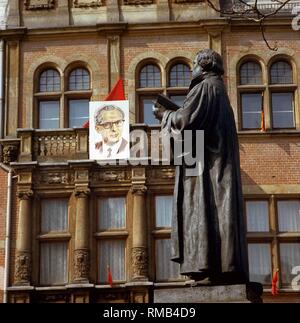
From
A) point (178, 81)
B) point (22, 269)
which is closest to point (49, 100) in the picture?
point (178, 81)

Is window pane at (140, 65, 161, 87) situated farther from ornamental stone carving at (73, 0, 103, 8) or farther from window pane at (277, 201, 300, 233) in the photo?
window pane at (277, 201, 300, 233)

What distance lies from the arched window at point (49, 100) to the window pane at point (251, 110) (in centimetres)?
491

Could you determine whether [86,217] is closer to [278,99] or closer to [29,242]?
[29,242]

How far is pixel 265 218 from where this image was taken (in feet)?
65.3

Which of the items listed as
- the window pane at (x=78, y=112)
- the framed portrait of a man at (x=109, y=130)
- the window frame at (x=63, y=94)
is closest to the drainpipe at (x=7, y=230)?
the window frame at (x=63, y=94)

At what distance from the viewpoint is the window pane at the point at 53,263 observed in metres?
19.5

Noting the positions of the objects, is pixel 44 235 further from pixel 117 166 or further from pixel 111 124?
pixel 111 124

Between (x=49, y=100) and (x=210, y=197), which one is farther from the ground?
(x=49, y=100)

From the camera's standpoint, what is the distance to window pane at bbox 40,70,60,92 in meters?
21.2

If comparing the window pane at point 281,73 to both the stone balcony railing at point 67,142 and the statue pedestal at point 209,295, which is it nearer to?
the stone balcony railing at point 67,142

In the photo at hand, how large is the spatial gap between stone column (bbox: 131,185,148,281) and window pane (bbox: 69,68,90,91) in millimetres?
3353

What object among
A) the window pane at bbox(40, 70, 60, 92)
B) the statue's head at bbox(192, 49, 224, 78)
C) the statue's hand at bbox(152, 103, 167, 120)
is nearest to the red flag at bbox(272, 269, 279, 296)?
the window pane at bbox(40, 70, 60, 92)

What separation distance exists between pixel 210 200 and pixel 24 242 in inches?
524

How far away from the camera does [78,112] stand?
830 inches
